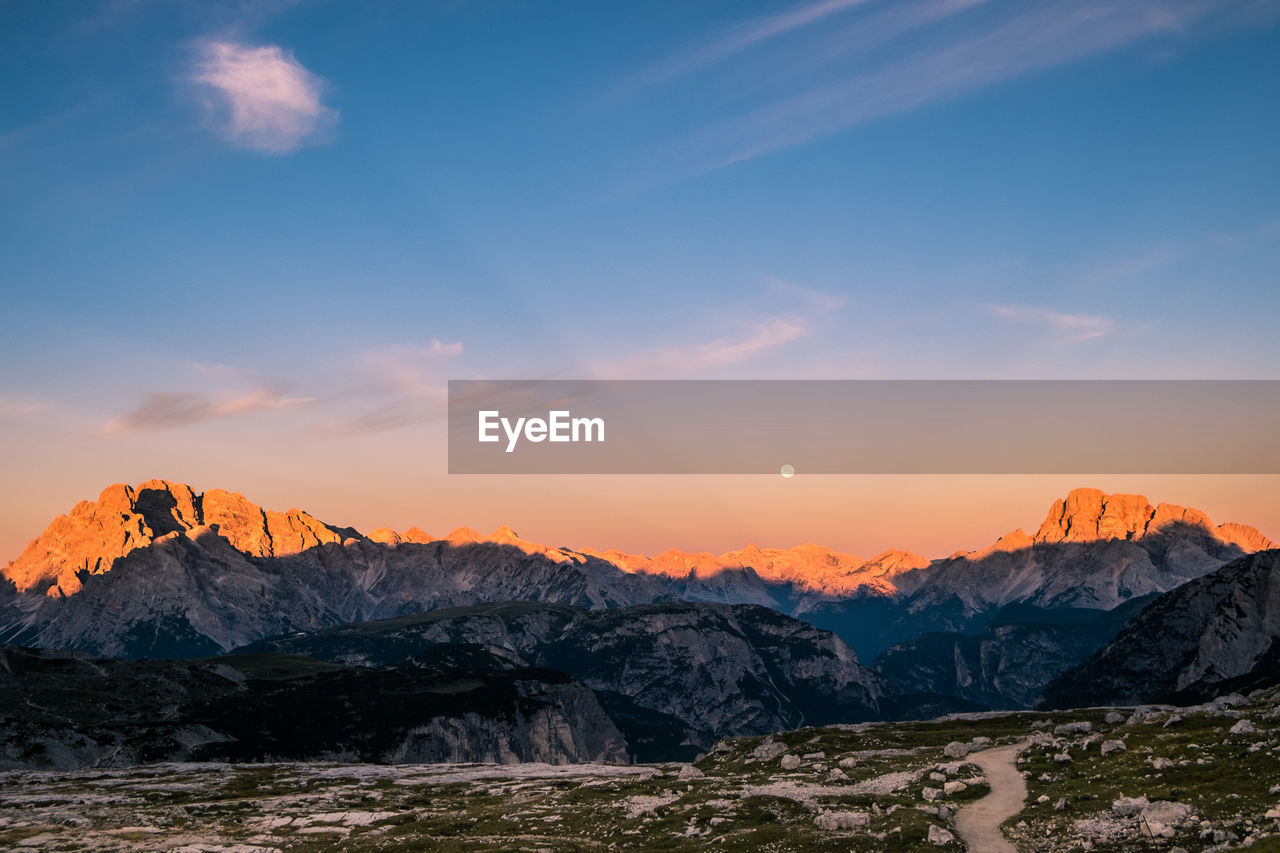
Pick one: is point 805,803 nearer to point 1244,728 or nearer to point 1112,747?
point 1112,747

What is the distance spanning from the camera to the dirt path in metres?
58.8

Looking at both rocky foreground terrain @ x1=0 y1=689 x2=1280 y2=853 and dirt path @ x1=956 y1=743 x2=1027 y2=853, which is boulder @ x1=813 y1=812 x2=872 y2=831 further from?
dirt path @ x1=956 y1=743 x2=1027 y2=853

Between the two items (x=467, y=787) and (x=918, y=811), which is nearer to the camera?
(x=918, y=811)

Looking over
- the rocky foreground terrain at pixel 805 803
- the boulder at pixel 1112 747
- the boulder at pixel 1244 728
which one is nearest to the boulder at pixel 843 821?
the rocky foreground terrain at pixel 805 803

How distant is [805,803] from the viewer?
74625 millimetres

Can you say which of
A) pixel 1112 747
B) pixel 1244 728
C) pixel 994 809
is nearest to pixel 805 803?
pixel 994 809

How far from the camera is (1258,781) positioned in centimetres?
6100

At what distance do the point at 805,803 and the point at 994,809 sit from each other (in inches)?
564

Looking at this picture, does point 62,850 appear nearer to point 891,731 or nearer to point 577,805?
point 577,805

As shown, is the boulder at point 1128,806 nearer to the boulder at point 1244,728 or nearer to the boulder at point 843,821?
the boulder at point 843,821

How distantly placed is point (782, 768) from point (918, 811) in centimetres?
3843

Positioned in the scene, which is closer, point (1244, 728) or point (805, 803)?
point (805, 803)

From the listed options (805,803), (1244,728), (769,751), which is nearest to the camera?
(805,803)

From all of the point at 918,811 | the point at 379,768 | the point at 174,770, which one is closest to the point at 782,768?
the point at 918,811
